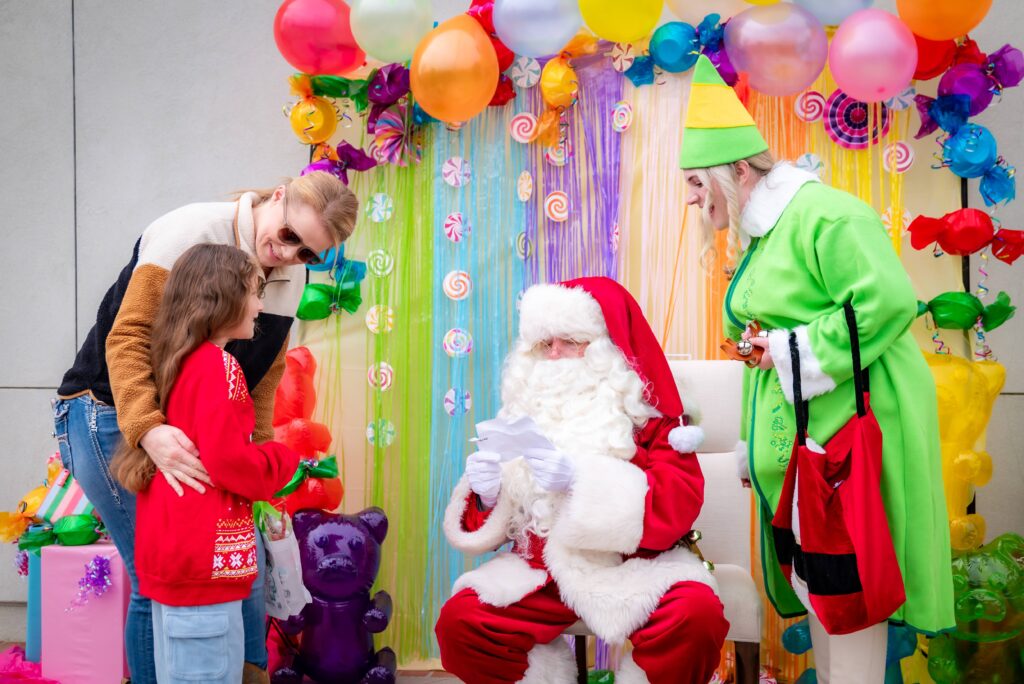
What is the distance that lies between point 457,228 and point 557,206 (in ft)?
1.29

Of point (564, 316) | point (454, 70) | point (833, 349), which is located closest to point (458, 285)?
point (454, 70)

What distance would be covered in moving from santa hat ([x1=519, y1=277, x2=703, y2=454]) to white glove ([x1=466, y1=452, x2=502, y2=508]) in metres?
0.39

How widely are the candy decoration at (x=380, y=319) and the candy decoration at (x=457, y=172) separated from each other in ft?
1.80

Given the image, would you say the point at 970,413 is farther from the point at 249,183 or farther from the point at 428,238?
the point at 249,183

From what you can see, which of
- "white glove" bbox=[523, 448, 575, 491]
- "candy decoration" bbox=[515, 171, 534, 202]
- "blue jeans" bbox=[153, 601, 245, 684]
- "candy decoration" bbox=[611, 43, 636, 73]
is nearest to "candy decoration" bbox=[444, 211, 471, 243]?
"candy decoration" bbox=[515, 171, 534, 202]

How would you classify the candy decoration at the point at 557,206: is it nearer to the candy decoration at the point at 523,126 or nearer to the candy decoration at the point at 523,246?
the candy decoration at the point at 523,246

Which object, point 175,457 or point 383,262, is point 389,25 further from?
point 175,457

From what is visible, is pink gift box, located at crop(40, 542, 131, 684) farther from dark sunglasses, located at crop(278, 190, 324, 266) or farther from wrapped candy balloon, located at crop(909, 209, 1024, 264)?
wrapped candy balloon, located at crop(909, 209, 1024, 264)

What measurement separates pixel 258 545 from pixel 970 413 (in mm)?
2239

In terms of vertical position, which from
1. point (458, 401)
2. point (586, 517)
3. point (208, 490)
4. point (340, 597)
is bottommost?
point (340, 597)

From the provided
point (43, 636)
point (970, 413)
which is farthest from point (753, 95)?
point (43, 636)

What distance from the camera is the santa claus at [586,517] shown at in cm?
231

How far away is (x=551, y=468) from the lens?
2.41m

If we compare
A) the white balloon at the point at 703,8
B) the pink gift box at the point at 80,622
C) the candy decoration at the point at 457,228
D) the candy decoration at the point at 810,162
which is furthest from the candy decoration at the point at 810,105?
the pink gift box at the point at 80,622
